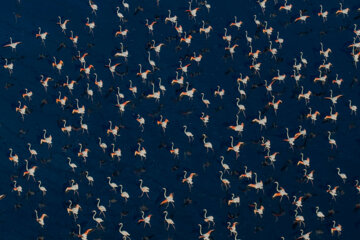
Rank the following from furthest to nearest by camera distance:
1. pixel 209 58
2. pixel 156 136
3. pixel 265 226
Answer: pixel 209 58
pixel 156 136
pixel 265 226

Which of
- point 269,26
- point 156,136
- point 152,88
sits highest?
point 269,26

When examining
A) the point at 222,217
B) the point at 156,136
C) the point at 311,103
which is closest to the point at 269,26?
the point at 311,103

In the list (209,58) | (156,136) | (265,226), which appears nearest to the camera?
(265,226)

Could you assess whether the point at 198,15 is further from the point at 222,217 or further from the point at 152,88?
the point at 222,217

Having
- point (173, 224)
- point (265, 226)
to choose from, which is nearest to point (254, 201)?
point (265, 226)

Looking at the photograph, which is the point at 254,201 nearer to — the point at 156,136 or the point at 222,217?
the point at 222,217

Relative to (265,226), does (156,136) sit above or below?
above

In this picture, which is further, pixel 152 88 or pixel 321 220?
pixel 152 88
